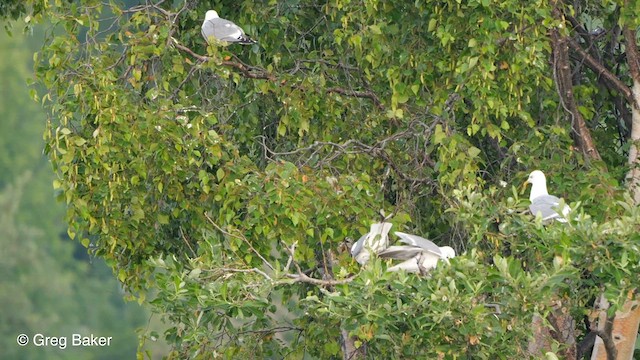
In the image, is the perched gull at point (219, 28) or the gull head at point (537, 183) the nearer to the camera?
the gull head at point (537, 183)

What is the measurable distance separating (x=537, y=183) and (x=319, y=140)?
1.83m

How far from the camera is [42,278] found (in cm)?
3844

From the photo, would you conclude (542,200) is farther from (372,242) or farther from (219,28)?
(219,28)

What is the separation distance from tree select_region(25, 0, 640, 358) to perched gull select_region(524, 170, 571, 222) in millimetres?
225

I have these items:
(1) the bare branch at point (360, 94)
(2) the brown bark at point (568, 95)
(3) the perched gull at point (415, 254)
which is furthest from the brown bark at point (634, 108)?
(3) the perched gull at point (415, 254)

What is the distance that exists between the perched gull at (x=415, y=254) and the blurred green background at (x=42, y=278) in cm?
3046

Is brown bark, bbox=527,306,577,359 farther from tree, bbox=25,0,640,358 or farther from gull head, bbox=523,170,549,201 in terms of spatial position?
gull head, bbox=523,170,549,201

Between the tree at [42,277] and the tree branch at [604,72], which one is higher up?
the tree branch at [604,72]

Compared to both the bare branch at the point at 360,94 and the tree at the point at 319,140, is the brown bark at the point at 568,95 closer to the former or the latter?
the tree at the point at 319,140

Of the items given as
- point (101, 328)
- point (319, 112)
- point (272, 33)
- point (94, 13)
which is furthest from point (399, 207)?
point (101, 328)

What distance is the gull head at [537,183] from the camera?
782 centimetres

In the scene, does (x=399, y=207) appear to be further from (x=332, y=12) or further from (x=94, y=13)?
(x=94, y=13)

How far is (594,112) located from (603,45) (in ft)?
1.63

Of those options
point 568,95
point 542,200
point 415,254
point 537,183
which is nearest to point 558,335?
point 537,183
